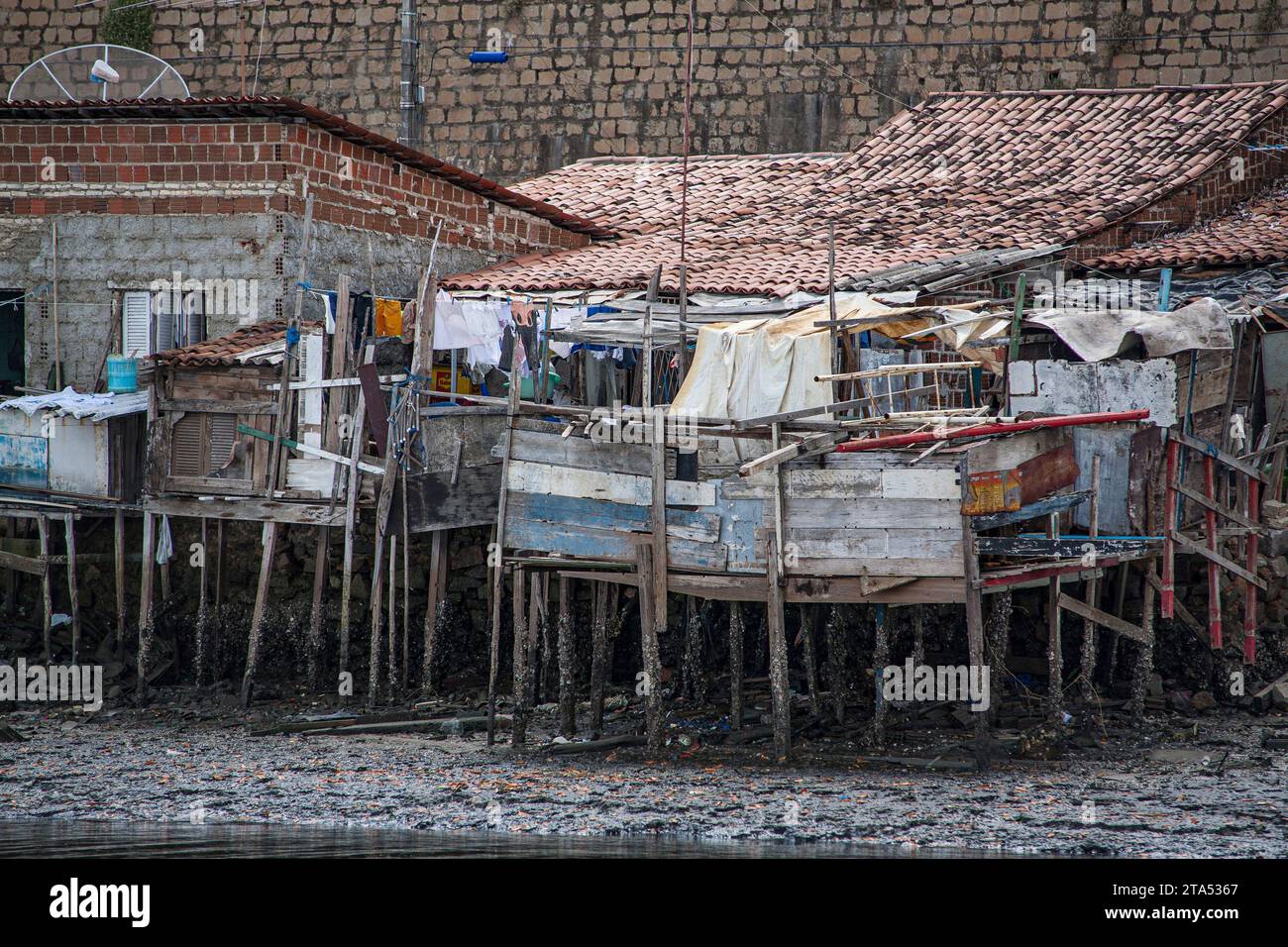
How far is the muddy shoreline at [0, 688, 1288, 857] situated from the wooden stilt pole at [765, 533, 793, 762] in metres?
0.22

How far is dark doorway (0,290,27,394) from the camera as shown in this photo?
17703 millimetres

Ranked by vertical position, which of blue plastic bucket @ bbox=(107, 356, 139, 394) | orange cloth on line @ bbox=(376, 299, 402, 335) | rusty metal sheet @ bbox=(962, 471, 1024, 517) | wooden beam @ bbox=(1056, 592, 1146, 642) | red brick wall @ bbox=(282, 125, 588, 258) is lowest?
wooden beam @ bbox=(1056, 592, 1146, 642)

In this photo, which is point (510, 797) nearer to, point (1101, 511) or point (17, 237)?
point (1101, 511)

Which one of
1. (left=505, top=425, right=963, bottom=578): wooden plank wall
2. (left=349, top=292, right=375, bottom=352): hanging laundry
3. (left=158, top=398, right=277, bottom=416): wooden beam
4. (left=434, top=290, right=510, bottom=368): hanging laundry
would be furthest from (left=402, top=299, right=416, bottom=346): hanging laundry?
(left=505, top=425, right=963, bottom=578): wooden plank wall

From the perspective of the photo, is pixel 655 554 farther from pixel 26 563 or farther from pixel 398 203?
pixel 398 203

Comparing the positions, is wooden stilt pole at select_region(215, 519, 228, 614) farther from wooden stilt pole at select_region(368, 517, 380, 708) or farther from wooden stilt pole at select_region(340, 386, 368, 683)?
wooden stilt pole at select_region(368, 517, 380, 708)

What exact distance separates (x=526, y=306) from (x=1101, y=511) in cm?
607

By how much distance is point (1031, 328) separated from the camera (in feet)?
49.4

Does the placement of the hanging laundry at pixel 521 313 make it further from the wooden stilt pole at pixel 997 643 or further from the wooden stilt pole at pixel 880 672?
the wooden stilt pole at pixel 997 643

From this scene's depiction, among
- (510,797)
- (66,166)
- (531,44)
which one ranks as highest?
(531,44)

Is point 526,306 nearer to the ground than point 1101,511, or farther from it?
farther from it

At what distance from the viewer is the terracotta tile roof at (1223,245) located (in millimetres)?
17859

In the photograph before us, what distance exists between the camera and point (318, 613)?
1568 centimetres
